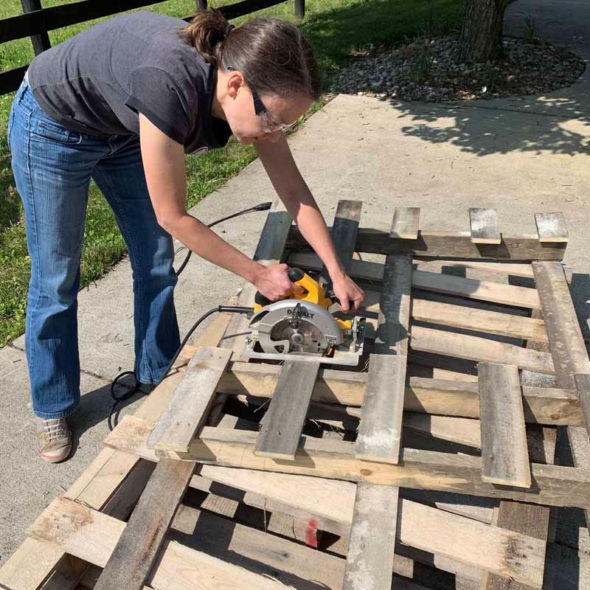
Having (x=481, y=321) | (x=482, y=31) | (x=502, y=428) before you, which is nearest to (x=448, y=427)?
(x=502, y=428)

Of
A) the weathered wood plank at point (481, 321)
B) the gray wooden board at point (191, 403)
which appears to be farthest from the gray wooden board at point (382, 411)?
the weathered wood plank at point (481, 321)

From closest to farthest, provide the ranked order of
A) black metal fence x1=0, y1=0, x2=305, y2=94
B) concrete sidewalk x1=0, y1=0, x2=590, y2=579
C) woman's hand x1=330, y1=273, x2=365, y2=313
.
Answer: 1. woman's hand x1=330, y1=273, x2=365, y2=313
2. concrete sidewalk x1=0, y1=0, x2=590, y2=579
3. black metal fence x1=0, y1=0, x2=305, y2=94

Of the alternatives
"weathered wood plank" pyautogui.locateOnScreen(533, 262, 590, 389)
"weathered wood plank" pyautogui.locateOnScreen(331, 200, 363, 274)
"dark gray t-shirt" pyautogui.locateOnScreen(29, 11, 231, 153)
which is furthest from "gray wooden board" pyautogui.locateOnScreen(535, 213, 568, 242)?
"dark gray t-shirt" pyautogui.locateOnScreen(29, 11, 231, 153)

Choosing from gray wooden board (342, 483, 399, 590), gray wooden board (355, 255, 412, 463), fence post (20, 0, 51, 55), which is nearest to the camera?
gray wooden board (342, 483, 399, 590)

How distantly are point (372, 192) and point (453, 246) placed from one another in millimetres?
1796

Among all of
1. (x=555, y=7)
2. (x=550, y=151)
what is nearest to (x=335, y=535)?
(x=550, y=151)

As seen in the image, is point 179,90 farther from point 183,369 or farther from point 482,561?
point 482,561

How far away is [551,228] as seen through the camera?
300 cm

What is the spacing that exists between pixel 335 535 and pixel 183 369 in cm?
94

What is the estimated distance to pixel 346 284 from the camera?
7.61 ft

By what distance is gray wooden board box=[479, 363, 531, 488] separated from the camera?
177 centimetres

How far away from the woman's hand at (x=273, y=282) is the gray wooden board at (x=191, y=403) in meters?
0.31

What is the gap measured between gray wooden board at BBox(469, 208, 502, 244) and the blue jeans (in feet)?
4.90

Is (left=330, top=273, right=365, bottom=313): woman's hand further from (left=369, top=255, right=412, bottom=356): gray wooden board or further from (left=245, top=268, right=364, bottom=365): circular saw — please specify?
(left=369, top=255, right=412, bottom=356): gray wooden board
